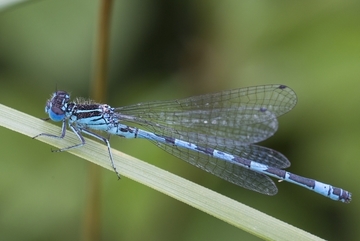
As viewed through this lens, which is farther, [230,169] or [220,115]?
[220,115]

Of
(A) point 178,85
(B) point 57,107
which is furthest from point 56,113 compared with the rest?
(A) point 178,85

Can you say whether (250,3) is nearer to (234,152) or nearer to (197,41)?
(197,41)

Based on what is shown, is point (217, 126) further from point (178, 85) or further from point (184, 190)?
point (184, 190)

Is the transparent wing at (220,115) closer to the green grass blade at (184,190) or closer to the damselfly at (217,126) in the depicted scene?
the damselfly at (217,126)

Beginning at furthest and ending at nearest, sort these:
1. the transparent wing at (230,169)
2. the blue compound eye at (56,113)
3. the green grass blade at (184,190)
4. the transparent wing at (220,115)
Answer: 1. the transparent wing at (220,115)
2. the transparent wing at (230,169)
3. the blue compound eye at (56,113)
4. the green grass blade at (184,190)

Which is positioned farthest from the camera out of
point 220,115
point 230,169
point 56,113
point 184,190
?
point 220,115

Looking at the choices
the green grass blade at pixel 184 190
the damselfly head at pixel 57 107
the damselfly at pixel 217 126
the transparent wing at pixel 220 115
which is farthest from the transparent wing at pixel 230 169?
the green grass blade at pixel 184 190

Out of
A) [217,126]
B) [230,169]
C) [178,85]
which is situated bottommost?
[230,169]

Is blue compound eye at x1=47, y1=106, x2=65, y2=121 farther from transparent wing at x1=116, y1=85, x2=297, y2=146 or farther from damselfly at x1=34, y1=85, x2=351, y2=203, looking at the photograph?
transparent wing at x1=116, y1=85, x2=297, y2=146
